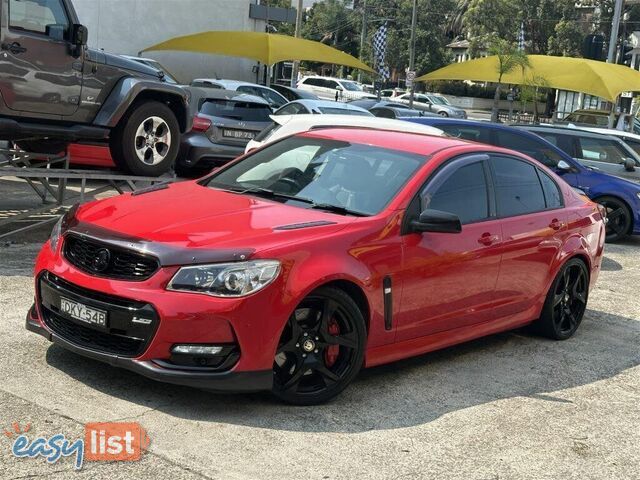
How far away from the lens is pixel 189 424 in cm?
477

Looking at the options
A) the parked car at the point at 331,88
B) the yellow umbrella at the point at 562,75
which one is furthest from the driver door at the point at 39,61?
the parked car at the point at 331,88

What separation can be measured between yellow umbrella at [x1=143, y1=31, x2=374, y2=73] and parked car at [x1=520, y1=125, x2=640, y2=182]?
9.54 m

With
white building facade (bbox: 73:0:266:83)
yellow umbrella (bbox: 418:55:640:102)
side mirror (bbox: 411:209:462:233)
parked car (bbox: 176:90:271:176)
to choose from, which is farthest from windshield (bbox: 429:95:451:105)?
side mirror (bbox: 411:209:462:233)

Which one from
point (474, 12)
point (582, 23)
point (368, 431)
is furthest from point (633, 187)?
point (474, 12)

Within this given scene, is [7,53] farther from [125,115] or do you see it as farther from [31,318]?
[31,318]

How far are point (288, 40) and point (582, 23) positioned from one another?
49.6 metres

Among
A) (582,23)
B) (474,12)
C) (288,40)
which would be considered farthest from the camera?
(474,12)

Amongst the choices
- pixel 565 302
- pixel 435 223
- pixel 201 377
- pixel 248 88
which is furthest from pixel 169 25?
pixel 201 377

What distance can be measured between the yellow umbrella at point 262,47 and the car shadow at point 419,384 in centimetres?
1674

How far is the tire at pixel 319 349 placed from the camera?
16.7ft

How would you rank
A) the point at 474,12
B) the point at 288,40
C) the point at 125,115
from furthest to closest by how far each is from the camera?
the point at 474,12 → the point at 288,40 → the point at 125,115

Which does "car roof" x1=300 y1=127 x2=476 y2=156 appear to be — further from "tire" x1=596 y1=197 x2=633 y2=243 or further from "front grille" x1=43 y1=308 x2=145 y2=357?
"tire" x1=596 y1=197 x2=633 y2=243

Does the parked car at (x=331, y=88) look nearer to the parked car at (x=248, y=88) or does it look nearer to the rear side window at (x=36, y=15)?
the parked car at (x=248, y=88)

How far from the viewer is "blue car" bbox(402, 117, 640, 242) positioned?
1339cm
